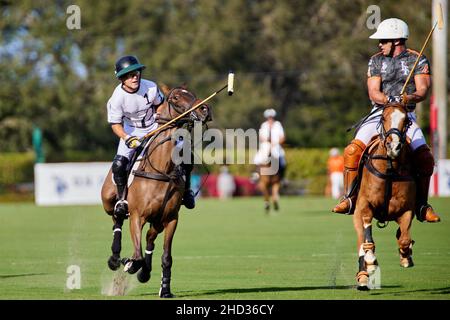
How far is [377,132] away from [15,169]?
1476 inches

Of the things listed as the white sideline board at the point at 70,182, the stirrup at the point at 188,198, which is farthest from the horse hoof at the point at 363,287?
the white sideline board at the point at 70,182

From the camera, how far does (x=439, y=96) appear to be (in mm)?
38938

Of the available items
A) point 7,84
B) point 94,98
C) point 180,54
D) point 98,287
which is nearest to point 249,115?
point 180,54

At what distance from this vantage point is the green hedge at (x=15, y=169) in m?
48.2

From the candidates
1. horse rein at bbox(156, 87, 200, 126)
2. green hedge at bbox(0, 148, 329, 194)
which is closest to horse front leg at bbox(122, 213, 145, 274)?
horse rein at bbox(156, 87, 200, 126)

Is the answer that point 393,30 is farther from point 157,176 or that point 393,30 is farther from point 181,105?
point 157,176

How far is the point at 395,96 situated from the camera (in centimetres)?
1279

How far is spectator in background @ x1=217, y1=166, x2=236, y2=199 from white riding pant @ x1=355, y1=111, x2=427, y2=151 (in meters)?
30.6

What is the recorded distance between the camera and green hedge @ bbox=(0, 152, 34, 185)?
48.2 metres

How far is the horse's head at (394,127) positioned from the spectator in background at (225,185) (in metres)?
31.3

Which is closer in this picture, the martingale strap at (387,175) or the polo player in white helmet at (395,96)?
the martingale strap at (387,175)

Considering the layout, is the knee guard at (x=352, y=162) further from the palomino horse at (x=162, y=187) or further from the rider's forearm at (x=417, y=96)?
the palomino horse at (x=162, y=187)

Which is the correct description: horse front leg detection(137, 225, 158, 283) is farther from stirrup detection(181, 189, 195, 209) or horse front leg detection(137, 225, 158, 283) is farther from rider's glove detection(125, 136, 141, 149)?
rider's glove detection(125, 136, 141, 149)
